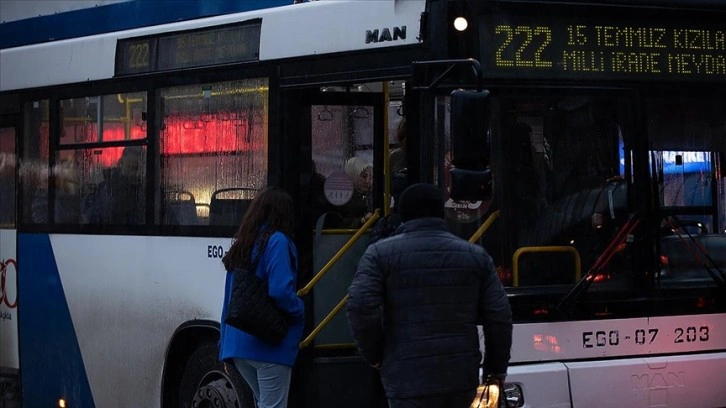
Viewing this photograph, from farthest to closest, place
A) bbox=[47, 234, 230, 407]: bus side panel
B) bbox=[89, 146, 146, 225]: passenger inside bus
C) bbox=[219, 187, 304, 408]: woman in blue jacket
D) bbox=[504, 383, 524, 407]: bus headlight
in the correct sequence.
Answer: bbox=[89, 146, 146, 225]: passenger inside bus, bbox=[47, 234, 230, 407]: bus side panel, bbox=[219, 187, 304, 408]: woman in blue jacket, bbox=[504, 383, 524, 407]: bus headlight

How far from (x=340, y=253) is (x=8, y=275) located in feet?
12.0

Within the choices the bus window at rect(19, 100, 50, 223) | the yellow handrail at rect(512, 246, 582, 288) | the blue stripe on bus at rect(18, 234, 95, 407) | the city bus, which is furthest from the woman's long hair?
the bus window at rect(19, 100, 50, 223)

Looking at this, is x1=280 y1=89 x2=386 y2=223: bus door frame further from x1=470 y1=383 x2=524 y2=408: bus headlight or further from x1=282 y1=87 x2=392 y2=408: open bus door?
x1=470 y1=383 x2=524 y2=408: bus headlight

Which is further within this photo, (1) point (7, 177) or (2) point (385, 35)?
(1) point (7, 177)

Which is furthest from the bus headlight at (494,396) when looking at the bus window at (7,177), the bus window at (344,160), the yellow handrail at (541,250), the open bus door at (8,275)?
the bus window at (7,177)

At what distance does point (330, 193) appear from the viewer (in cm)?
819

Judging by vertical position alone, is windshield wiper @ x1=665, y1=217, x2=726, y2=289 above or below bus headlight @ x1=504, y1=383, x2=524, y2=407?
above

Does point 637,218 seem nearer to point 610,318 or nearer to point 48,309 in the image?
point 610,318

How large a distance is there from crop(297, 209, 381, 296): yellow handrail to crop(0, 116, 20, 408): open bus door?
10.9 feet

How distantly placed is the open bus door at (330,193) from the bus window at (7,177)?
329cm

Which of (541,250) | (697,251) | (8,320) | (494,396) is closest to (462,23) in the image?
(541,250)

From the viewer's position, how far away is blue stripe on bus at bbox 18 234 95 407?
9.78m

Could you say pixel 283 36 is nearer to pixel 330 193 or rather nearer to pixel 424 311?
pixel 330 193

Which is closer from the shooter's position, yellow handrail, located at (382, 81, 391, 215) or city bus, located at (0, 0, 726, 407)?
city bus, located at (0, 0, 726, 407)
